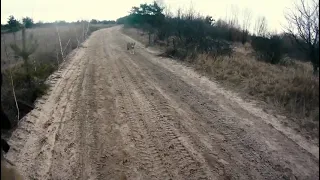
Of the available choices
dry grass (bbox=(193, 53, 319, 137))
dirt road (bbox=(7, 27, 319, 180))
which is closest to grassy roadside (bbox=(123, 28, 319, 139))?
dry grass (bbox=(193, 53, 319, 137))

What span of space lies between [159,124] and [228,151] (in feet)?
6.66

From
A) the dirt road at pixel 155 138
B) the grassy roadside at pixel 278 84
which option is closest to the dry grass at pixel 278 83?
the grassy roadside at pixel 278 84

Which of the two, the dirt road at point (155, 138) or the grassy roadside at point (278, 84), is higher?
the grassy roadside at point (278, 84)

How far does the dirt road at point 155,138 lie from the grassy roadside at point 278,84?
0.35m

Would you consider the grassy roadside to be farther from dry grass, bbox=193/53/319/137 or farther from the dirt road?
the dirt road

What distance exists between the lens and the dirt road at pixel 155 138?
554cm

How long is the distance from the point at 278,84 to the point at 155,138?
275 centimetres

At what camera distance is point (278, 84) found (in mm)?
6609

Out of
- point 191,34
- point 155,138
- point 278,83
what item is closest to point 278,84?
point 278,83

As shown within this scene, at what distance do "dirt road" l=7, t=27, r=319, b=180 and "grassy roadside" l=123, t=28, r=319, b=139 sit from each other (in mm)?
348

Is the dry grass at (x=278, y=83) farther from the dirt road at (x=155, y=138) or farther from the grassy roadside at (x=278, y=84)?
the dirt road at (x=155, y=138)

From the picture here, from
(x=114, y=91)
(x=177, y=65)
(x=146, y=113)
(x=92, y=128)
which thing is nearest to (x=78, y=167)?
(x=92, y=128)

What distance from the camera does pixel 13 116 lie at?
8031mm

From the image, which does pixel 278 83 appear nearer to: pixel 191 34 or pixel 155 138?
pixel 155 138
